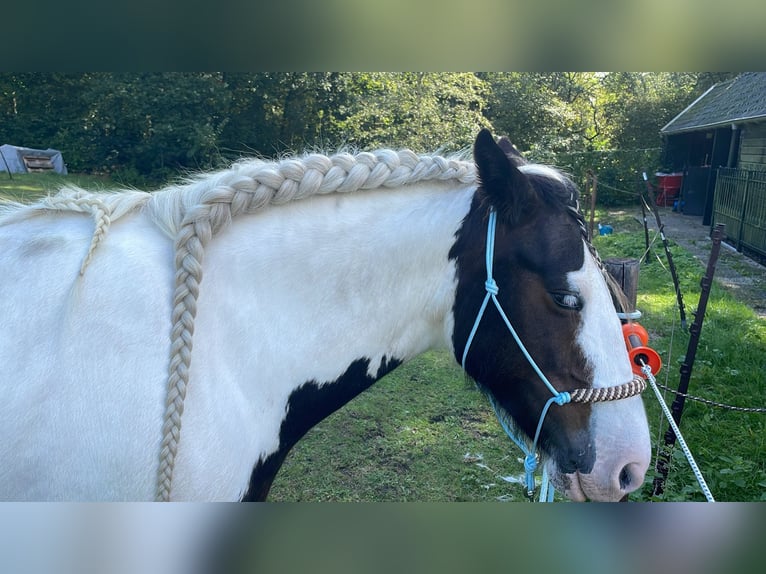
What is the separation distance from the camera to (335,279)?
1.49m

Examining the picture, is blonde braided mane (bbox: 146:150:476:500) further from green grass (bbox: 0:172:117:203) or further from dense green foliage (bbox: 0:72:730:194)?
green grass (bbox: 0:172:117:203)

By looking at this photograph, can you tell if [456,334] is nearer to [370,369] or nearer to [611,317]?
[370,369]

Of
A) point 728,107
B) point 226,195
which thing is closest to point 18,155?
point 226,195

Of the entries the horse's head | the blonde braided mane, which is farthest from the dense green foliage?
the horse's head

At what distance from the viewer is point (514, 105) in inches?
225

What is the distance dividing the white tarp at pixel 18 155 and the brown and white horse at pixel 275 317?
456 mm

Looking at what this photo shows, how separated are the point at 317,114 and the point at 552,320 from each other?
3.21m

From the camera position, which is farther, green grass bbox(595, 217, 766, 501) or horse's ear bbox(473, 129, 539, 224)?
green grass bbox(595, 217, 766, 501)

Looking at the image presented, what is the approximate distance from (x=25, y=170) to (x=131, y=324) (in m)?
1.16

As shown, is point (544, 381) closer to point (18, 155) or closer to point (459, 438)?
point (18, 155)

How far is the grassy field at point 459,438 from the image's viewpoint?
3080 mm

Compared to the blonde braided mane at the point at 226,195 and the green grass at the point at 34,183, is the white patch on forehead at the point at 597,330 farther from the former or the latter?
the green grass at the point at 34,183

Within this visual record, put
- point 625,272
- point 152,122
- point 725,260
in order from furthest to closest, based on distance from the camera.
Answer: point 725,260, point 625,272, point 152,122

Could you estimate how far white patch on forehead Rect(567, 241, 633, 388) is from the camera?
1.43 meters
